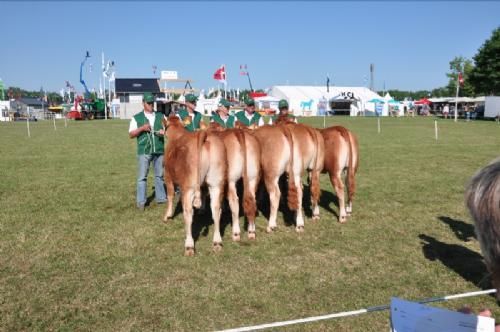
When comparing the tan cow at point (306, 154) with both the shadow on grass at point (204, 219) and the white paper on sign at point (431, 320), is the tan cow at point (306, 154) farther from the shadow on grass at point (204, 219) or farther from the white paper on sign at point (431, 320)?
the white paper on sign at point (431, 320)

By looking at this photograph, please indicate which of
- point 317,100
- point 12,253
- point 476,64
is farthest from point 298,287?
point 317,100

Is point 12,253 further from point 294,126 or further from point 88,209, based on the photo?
point 294,126

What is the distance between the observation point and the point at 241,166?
250 inches

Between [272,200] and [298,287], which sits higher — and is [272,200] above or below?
above

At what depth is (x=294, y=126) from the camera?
23.5ft

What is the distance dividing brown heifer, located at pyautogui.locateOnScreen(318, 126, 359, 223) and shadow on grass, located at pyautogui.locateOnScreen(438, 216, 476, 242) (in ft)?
6.18

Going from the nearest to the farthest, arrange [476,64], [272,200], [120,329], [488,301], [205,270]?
1. [120,329]
2. [488,301]
3. [205,270]
4. [272,200]
5. [476,64]

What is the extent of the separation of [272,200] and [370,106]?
65.8 meters

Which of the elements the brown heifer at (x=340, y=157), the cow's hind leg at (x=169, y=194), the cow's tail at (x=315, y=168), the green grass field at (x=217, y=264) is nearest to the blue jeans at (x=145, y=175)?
the green grass field at (x=217, y=264)

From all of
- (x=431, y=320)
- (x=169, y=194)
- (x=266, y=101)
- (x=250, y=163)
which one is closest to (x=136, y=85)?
(x=266, y=101)

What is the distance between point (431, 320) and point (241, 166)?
184 inches

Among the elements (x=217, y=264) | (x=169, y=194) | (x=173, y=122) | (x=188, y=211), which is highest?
(x=173, y=122)

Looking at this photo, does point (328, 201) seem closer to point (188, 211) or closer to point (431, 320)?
point (188, 211)

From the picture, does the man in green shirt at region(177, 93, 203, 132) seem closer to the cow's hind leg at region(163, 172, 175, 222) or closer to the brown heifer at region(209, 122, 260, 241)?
the cow's hind leg at region(163, 172, 175, 222)
